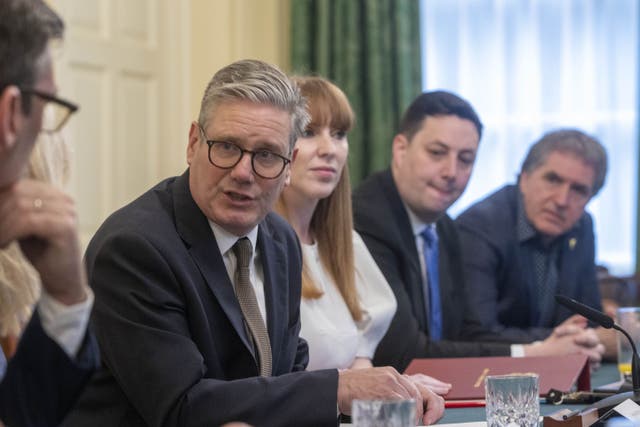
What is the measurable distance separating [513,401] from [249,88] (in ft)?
2.58

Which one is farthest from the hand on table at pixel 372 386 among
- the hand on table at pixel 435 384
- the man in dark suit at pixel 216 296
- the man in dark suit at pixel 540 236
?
the man in dark suit at pixel 540 236

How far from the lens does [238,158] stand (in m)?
2.05

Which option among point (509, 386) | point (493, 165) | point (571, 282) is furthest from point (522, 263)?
point (509, 386)

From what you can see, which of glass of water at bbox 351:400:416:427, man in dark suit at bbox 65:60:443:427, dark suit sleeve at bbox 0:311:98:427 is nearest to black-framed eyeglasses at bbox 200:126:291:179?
man in dark suit at bbox 65:60:443:427

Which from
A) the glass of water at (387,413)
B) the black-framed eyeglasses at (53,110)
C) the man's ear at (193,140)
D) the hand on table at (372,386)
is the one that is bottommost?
the hand on table at (372,386)

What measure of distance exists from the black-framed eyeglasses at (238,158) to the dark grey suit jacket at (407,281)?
1.09m

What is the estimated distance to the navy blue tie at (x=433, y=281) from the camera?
3.34 m

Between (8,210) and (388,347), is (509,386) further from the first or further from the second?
(388,347)

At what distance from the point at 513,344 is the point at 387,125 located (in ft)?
7.29

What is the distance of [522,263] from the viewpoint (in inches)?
149

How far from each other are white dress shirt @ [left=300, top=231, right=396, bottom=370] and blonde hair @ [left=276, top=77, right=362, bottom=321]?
0.03 metres

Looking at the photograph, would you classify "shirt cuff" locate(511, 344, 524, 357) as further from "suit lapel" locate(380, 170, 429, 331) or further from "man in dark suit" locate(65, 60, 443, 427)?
"man in dark suit" locate(65, 60, 443, 427)

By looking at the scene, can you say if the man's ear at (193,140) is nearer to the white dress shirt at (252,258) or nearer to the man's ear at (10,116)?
the white dress shirt at (252,258)

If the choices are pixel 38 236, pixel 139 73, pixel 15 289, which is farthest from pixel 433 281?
pixel 139 73
